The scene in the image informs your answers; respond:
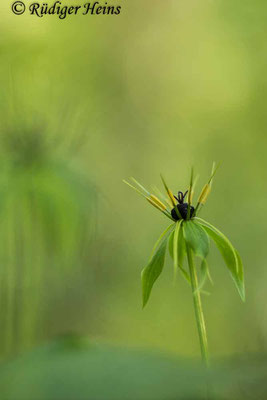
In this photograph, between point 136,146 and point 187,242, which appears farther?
point 136,146

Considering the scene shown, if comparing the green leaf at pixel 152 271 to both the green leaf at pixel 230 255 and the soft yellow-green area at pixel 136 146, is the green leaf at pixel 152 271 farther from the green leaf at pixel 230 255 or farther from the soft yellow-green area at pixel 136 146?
the soft yellow-green area at pixel 136 146

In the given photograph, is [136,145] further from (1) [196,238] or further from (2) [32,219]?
(1) [196,238]

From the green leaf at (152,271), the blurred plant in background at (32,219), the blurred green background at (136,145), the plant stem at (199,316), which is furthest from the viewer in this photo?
the blurred green background at (136,145)

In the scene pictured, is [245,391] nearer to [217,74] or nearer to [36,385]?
[36,385]

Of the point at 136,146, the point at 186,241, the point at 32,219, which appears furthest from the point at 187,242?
A: the point at 136,146

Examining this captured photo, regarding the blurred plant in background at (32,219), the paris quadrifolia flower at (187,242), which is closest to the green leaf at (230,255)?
the paris quadrifolia flower at (187,242)

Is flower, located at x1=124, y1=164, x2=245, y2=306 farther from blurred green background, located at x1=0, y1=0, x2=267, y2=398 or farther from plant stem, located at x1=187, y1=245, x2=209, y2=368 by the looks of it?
blurred green background, located at x1=0, y1=0, x2=267, y2=398

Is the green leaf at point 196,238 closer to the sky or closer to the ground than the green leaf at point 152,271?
closer to the sky
